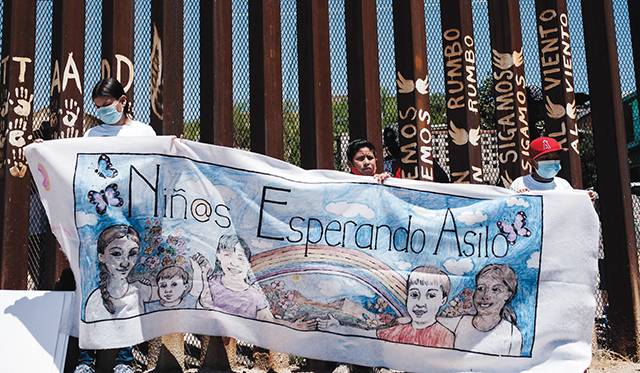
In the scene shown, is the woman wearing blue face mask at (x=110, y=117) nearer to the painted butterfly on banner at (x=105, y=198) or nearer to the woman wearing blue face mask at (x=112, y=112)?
the woman wearing blue face mask at (x=112, y=112)

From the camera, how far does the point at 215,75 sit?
4.84 m

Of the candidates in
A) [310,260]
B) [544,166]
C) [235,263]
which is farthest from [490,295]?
[235,263]

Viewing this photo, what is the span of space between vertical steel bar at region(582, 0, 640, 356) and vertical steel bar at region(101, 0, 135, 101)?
14.7 feet

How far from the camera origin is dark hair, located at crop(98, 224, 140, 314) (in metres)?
3.61

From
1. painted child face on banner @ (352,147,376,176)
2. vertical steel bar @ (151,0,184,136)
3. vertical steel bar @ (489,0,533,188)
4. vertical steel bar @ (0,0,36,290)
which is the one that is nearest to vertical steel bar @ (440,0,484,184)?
vertical steel bar @ (489,0,533,188)

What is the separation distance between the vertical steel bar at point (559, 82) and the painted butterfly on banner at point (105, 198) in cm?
423

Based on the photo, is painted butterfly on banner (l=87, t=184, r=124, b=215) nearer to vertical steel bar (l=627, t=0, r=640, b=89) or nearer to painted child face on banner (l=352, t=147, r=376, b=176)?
painted child face on banner (l=352, t=147, r=376, b=176)

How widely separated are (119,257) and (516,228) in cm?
278

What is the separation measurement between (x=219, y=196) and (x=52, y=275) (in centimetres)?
172

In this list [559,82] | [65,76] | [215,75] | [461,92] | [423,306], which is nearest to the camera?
[423,306]

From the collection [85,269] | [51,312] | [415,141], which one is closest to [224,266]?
[85,269]

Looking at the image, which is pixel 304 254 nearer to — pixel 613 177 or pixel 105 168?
pixel 105 168

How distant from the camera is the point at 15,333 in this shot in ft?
12.3

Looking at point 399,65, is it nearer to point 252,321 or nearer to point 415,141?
point 415,141
